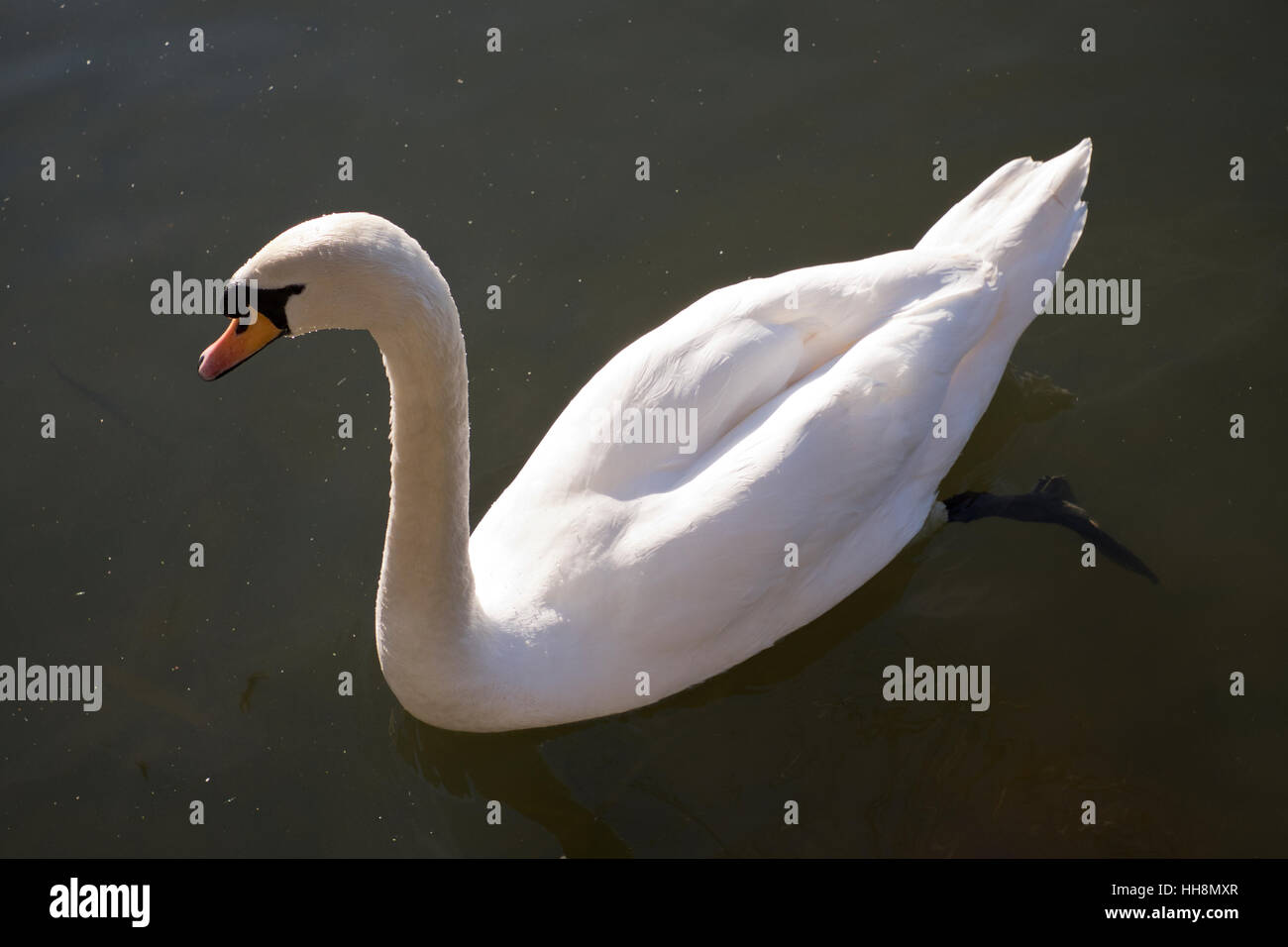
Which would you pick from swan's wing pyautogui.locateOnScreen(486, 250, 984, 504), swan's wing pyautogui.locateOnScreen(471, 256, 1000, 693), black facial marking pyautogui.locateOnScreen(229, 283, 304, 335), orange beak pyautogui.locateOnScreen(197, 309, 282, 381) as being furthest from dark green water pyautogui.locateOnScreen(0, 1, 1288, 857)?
black facial marking pyautogui.locateOnScreen(229, 283, 304, 335)

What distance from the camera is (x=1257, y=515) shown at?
257 inches

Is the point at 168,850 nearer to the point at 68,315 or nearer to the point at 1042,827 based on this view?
the point at 68,315

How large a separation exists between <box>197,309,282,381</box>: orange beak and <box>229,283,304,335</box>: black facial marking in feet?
0.14

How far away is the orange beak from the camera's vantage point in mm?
4254

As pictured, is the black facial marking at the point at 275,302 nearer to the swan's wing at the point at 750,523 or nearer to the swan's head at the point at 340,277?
the swan's head at the point at 340,277

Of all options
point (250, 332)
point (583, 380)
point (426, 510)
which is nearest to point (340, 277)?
point (250, 332)

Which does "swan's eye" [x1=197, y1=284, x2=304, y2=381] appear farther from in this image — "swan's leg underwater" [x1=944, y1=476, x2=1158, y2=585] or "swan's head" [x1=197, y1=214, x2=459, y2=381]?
"swan's leg underwater" [x1=944, y1=476, x2=1158, y2=585]

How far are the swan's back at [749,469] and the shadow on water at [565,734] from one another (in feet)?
1.10

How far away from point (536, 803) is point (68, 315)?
393cm

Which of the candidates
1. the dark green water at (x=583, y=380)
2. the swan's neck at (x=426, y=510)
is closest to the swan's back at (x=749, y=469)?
the swan's neck at (x=426, y=510)

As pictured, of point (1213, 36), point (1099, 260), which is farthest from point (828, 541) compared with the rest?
point (1213, 36)

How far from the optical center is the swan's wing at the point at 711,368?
17.7 feet

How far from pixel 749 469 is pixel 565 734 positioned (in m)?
1.50

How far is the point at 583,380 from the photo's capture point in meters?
7.01
